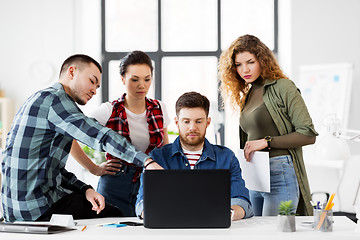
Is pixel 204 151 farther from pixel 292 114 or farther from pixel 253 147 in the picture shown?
pixel 292 114

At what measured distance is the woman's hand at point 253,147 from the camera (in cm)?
217

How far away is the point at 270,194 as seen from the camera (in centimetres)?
224

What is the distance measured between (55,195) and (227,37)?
12.9 feet

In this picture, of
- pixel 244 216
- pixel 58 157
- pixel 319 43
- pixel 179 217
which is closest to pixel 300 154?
pixel 244 216

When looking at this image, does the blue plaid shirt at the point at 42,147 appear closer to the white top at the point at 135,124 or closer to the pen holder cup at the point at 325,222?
the white top at the point at 135,124

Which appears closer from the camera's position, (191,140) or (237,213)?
(237,213)

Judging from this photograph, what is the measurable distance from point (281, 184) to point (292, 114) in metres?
0.34

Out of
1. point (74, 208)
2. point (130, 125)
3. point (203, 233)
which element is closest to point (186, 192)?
point (203, 233)

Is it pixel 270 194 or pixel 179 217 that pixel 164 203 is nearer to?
pixel 179 217

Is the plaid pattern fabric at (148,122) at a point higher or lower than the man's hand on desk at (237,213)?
higher

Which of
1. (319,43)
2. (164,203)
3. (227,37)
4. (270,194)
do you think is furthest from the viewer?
(227,37)

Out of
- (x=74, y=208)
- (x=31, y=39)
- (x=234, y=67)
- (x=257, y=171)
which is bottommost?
(x=74, y=208)

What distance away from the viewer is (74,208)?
1924mm

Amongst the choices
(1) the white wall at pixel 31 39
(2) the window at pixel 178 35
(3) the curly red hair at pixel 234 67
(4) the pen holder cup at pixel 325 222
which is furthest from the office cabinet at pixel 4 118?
(4) the pen holder cup at pixel 325 222
